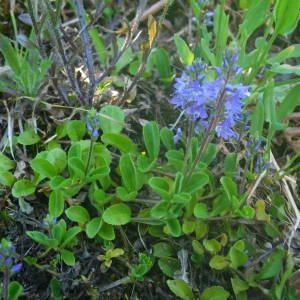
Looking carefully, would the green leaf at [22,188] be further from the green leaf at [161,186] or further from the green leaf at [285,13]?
the green leaf at [285,13]

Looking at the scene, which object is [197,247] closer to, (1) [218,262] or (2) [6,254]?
(1) [218,262]

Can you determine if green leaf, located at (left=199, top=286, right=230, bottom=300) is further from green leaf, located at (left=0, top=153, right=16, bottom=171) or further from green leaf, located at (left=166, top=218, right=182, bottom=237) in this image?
green leaf, located at (left=0, top=153, right=16, bottom=171)

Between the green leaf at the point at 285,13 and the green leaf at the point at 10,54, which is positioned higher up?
the green leaf at the point at 285,13

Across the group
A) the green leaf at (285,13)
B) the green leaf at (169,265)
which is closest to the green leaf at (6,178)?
the green leaf at (169,265)

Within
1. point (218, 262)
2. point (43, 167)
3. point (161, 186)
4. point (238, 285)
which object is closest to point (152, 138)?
point (161, 186)

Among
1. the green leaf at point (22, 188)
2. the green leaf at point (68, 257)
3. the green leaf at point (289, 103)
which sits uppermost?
the green leaf at point (289, 103)

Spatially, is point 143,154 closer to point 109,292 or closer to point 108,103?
point 108,103

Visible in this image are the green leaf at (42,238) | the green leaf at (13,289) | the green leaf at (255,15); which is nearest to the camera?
the green leaf at (13,289)

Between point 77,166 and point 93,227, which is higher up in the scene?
point 77,166

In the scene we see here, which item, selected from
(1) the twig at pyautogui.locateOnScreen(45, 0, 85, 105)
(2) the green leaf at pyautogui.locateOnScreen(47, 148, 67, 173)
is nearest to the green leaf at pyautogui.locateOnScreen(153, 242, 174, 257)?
(2) the green leaf at pyautogui.locateOnScreen(47, 148, 67, 173)
